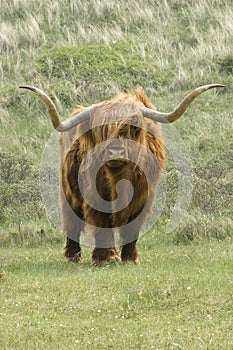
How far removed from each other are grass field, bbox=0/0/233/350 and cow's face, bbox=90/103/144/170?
3.84 feet

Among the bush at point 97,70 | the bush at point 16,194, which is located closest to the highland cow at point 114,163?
the bush at point 16,194

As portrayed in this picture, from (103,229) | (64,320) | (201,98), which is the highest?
(64,320)

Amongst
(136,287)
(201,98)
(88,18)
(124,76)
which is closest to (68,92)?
(124,76)

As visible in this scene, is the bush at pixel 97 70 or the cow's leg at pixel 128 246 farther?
the bush at pixel 97 70

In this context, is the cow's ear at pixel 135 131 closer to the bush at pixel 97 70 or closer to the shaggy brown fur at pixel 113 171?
the shaggy brown fur at pixel 113 171

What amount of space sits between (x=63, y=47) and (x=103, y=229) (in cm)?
1069

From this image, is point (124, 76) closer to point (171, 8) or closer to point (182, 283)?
point (171, 8)

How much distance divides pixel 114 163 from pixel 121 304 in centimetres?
196

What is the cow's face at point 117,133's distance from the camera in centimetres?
792

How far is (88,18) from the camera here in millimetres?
21406

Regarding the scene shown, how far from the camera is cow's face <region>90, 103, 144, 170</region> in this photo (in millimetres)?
7918

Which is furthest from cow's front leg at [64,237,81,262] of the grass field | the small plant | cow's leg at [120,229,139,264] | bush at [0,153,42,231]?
the small plant

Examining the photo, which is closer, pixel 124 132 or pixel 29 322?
pixel 29 322

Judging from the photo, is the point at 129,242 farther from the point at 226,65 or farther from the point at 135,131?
the point at 226,65
